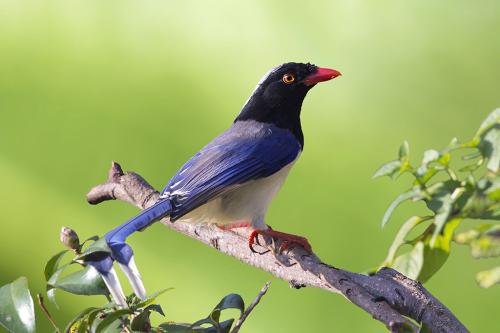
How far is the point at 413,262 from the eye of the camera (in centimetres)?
115

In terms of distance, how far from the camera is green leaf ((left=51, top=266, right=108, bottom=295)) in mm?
1240

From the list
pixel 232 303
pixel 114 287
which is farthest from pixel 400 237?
pixel 114 287

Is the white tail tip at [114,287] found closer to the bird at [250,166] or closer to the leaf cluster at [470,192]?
the bird at [250,166]

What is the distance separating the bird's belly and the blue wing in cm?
4

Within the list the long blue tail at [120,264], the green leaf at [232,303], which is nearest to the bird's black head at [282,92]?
the long blue tail at [120,264]

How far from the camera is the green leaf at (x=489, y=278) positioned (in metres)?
0.98

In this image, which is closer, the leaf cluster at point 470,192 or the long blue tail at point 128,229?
the leaf cluster at point 470,192

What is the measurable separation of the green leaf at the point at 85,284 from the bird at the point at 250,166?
0.86ft

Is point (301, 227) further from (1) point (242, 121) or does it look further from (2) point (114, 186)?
(2) point (114, 186)

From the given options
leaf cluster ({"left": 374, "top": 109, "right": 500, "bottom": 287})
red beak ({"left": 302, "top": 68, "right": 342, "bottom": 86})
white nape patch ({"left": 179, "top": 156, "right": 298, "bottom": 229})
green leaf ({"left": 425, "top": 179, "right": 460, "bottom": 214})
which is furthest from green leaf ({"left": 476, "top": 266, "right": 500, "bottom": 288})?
red beak ({"left": 302, "top": 68, "right": 342, "bottom": 86})

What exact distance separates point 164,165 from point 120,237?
118 centimetres

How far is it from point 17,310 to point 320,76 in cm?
129

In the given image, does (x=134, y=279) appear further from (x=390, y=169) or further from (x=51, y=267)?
(x=390, y=169)

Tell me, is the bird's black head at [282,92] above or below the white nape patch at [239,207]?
above
